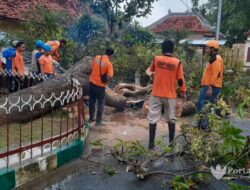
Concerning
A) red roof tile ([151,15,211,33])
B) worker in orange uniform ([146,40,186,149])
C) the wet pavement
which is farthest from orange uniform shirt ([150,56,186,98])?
red roof tile ([151,15,211,33])

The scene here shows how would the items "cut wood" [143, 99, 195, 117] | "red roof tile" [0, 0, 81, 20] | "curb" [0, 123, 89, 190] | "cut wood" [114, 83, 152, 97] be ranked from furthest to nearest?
"red roof tile" [0, 0, 81, 20], "cut wood" [114, 83, 152, 97], "cut wood" [143, 99, 195, 117], "curb" [0, 123, 89, 190]

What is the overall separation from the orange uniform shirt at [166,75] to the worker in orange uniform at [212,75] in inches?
48.6

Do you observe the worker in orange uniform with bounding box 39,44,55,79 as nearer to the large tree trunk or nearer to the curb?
the large tree trunk

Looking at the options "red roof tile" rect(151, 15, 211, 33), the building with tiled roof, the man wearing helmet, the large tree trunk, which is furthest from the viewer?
"red roof tile" rect(151, 15, 211, 33)

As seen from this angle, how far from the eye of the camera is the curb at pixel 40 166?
358 centimetres

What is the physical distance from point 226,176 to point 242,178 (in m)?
0.37

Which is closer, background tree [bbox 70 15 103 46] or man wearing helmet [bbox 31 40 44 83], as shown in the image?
man wearing helmet [bbox 31 40 44 83]

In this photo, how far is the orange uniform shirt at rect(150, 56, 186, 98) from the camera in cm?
520

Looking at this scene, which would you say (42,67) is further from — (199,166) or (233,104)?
(233,104)

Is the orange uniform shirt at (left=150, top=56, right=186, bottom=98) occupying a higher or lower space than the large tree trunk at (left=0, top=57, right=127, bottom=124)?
higher

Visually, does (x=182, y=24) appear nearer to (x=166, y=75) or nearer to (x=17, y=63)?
(x=17, y=63)

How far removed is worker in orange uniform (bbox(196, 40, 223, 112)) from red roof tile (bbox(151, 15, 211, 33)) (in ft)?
82.7

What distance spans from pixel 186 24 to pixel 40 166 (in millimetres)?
31326

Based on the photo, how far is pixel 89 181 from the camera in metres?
4.14
